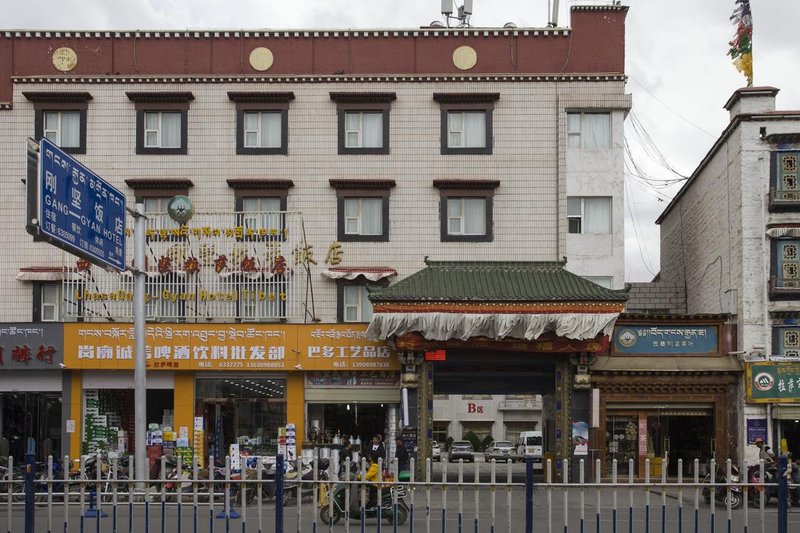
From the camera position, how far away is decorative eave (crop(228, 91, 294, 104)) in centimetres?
3594

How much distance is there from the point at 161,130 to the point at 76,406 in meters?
9.06

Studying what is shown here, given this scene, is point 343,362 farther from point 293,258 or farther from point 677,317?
point 677,317

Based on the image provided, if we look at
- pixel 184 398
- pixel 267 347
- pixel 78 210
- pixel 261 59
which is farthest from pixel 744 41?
pixel 78 210

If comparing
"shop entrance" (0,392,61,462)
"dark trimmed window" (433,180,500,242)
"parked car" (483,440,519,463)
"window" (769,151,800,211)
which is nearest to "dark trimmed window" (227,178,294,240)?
"dark trimmed window" (433,180,500,242)

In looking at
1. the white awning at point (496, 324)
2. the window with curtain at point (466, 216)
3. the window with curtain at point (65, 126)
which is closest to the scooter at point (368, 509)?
the white awning at point (496, 324)

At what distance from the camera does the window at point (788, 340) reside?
33.6 metres

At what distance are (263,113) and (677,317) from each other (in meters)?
14.4

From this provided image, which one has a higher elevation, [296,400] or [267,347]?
[267,347]

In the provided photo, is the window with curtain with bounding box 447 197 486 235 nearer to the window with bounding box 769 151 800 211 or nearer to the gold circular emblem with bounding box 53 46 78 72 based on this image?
the window with bounding box 769 151 800 211

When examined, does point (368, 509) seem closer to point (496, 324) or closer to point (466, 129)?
point (496, 324)

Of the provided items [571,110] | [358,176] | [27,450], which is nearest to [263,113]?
[358,176]

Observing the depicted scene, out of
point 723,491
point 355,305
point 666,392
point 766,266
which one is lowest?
point 723,491

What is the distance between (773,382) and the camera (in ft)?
110

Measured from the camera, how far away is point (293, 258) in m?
35.2
